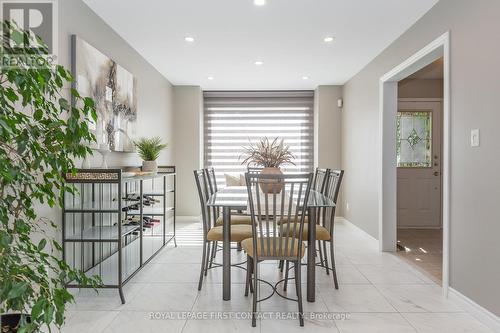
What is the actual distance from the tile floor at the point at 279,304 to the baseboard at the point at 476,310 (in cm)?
5

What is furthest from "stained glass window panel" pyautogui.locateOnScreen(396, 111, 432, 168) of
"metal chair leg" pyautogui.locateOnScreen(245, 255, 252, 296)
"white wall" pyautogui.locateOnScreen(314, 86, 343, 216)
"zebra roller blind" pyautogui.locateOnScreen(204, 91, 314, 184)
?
"metal chair leg" pyautogui.locateOnScreen(245, 255, 252, 296)

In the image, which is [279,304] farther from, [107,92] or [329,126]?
[329,126]

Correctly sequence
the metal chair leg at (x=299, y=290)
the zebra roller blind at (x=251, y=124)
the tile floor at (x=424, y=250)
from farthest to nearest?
the zebra roller blind at (x=251, y=124) < the tile floor at (x=424, y=250) < the metal chair leg at (x=299, y=290)

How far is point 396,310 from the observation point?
8.34ft

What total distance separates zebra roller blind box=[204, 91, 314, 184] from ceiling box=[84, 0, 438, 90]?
4.03ft

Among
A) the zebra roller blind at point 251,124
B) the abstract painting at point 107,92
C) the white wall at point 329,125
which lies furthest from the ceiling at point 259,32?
the zebra roller blind at point 251,124

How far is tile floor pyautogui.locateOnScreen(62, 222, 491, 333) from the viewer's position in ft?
7.52

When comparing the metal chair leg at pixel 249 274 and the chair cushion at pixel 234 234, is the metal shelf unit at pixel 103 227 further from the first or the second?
the metal chair leg at pixel 249 274

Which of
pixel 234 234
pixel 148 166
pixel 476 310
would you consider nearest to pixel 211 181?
pixel 148 166

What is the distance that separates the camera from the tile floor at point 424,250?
3504 mm

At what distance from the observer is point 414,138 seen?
5.70 m

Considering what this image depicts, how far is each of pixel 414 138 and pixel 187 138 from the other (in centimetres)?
393

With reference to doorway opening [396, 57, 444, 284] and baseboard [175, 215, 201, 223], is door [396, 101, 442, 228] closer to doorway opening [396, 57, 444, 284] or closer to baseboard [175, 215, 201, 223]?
doorway opening [396, 57, 444, 284]

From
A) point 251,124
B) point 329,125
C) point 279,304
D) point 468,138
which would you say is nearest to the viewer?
point 468,138
